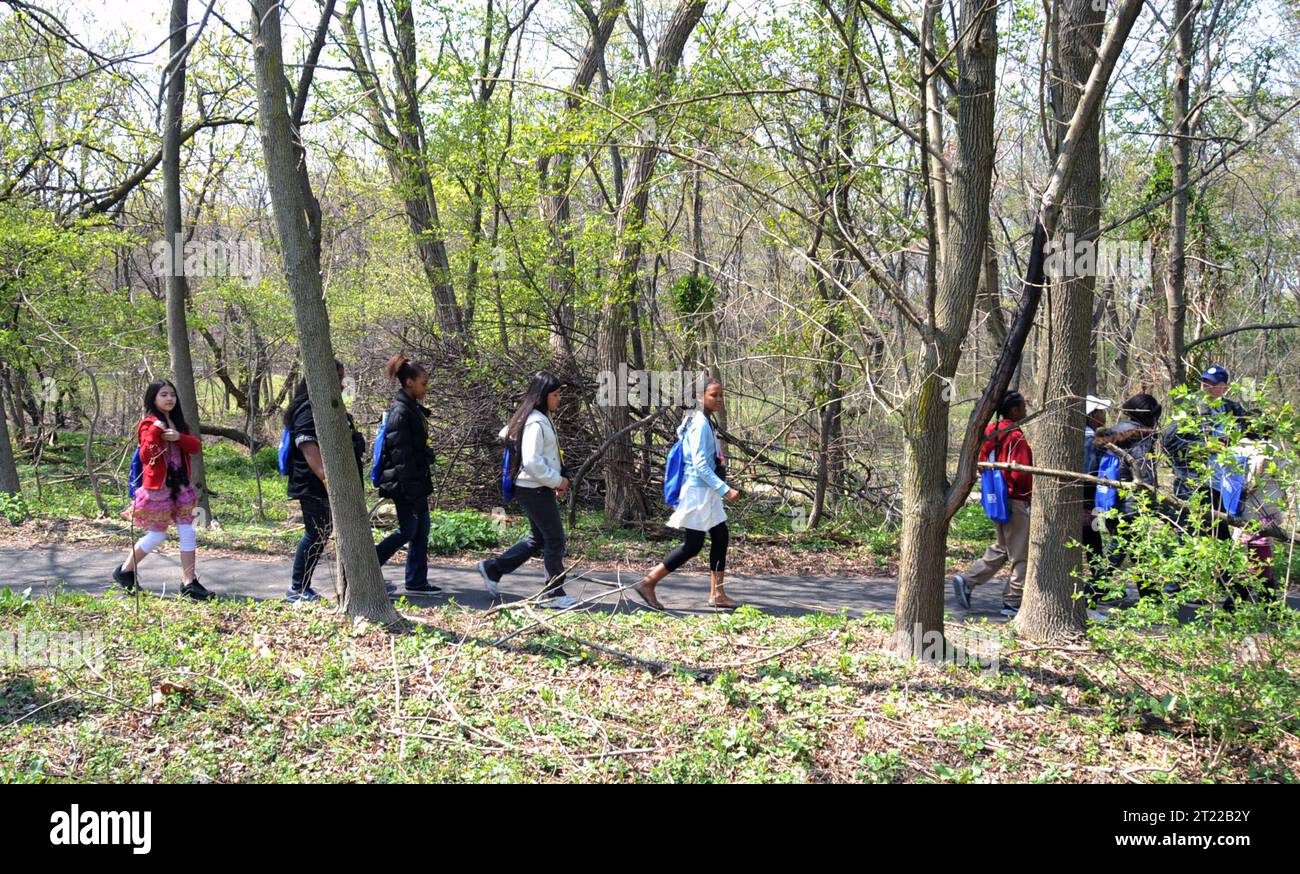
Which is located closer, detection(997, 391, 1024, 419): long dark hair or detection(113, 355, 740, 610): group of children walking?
detection(113, 355, 740, 610): group of children walking

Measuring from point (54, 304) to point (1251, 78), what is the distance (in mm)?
18465

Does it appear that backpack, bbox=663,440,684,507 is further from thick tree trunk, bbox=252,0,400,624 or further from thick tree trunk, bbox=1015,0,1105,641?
thick tree trunk, bbox=1015,0,1105,641

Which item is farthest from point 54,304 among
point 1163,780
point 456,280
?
point 1163,780

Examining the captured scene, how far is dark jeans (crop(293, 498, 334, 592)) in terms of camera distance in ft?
24.1

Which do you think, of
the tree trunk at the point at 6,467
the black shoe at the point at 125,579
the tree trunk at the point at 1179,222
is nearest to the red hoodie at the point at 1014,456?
the tree trunk at the point at 1179,222

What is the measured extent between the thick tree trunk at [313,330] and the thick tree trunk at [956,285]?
3756mm

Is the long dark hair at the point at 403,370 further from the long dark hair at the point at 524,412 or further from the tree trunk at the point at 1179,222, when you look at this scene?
the tree trunk at the point at 1179,222

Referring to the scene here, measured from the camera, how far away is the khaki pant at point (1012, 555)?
25.3 feet

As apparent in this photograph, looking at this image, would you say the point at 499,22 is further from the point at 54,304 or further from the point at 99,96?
the point at 54,304

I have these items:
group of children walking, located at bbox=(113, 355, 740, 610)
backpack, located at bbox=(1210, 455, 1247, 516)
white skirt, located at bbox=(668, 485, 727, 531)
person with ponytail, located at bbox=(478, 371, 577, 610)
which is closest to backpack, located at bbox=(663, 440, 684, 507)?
group of children walking, located at bbox=(113, 355, 740, 610)

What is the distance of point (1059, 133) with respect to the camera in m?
6.20

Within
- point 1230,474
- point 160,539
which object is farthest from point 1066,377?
point 160,539
